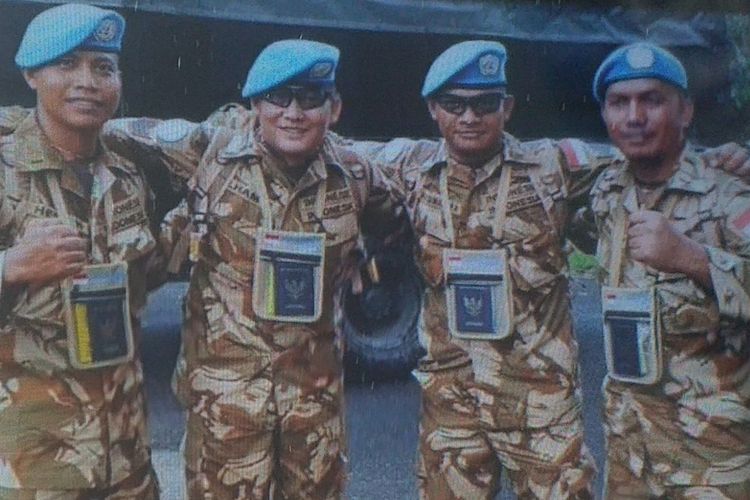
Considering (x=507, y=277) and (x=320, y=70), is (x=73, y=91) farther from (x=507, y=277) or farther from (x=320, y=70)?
(x=507, y=277)

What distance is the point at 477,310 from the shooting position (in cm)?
236

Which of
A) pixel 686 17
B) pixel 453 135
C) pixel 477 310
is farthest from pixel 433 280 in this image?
pixel 686 17

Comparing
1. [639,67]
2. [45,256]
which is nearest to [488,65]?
[639,67]

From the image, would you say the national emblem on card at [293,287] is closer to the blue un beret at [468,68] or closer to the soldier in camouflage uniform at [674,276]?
the blue un beret at [468,68]

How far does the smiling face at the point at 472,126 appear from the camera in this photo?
93.3 inches

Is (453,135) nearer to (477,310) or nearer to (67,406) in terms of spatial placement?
(477,310)

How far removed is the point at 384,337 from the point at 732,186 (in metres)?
0.67

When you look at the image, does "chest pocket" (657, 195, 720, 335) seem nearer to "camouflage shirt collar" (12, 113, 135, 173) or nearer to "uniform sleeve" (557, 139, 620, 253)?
"uniform sleeve" (557, 139, 620, 253)

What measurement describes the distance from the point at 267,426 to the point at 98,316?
1.18 ft

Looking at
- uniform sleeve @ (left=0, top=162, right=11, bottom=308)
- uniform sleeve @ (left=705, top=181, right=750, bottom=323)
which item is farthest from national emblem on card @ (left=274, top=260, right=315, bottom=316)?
uniform sleeve @ (left=705, top=181, right=750, bottom=323)

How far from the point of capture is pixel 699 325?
7.65 feet

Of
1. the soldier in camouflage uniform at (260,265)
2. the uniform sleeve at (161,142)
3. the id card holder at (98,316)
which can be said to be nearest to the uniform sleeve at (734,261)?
the soldier in camouflage uniform at (260,265)

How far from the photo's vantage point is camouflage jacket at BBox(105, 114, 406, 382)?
229cm

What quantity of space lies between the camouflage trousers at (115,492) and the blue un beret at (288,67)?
0.70 metres
